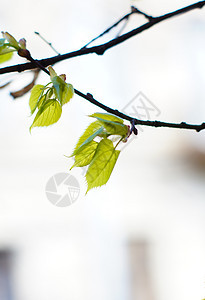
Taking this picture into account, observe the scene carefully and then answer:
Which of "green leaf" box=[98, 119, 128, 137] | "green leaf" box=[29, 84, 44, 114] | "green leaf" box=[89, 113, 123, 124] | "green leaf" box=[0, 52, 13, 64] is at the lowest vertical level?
"green leaf" box=[98, 119, 128, 137]

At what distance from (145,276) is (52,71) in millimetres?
1579

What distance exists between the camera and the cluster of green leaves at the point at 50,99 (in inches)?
8.8

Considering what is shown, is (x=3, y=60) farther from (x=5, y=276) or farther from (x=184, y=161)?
(x=184, y=161)

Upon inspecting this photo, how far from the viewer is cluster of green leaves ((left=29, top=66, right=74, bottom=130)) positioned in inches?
8.8

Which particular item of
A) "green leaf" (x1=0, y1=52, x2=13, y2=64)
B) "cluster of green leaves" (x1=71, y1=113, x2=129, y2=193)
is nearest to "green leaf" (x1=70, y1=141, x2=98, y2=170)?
"cluster of green leaves" (x1=71, y1=113, x2=129, y2=193)

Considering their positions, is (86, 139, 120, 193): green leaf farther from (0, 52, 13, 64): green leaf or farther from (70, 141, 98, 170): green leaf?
(0, 52, 13, 64): green leaf

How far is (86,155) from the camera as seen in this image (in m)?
0.23

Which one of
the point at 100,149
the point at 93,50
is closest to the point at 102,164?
the point at 100,149

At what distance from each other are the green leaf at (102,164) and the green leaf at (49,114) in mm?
42

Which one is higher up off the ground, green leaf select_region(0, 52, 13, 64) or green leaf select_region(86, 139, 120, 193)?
green leaf select_region(0, 52, 13, 64)

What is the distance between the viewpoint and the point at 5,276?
1.47 meters

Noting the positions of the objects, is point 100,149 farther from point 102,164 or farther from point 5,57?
point 5,57

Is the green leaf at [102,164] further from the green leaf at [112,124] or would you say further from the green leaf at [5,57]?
the green leaf at [5,57]

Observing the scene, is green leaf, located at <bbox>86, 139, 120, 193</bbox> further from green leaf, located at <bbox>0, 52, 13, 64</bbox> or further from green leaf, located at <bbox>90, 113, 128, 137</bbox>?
green leaf, located at <bbox>0, 52, 13, 64</bbox>
